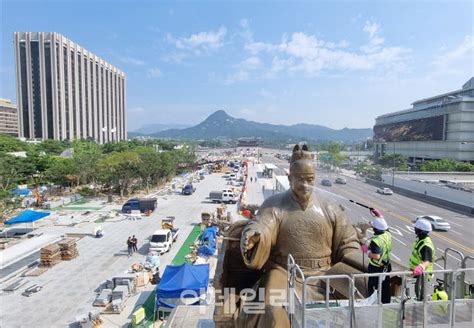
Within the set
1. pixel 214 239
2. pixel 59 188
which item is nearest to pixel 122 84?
pixel 59 188

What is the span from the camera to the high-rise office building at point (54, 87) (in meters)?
77.4

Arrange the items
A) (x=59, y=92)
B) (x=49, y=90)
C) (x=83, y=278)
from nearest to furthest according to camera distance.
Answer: (x=83, y=278) < (x=49, y=90) < (x=59, y=92)

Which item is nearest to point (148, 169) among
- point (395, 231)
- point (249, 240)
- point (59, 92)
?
point (395, 231)

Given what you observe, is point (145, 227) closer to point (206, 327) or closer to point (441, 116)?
point (206, 327)

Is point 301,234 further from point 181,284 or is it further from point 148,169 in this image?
point 148,169

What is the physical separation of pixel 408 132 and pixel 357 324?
70438 mm

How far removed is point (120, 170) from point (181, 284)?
24081mm

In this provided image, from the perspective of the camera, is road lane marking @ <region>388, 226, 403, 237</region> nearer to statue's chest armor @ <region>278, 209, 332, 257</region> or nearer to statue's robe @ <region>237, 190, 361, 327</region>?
statue's robe @ <region>237, 190, 361, 327</region>

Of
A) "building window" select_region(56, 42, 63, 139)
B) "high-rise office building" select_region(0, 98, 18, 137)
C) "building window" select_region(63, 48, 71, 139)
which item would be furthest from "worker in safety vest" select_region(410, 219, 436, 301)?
"high-rise office building" select_region(0, 98, 18, 137)

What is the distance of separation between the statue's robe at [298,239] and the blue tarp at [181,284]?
6.06 m

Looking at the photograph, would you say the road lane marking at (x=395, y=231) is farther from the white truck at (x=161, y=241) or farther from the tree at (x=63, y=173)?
the tree at (x=63, y=173)

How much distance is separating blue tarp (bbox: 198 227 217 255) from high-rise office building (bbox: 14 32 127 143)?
77028 mm

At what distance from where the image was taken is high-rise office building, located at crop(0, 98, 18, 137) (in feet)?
326

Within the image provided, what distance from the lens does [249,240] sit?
14.3 ft
